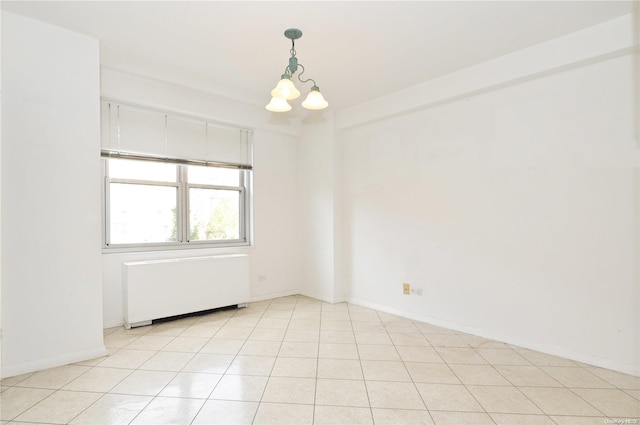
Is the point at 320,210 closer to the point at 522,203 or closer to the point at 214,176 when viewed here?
the point at 214,176

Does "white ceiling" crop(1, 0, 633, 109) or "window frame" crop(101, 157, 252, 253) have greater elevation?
"white ceiling" crop(1, 0, 633, 109)

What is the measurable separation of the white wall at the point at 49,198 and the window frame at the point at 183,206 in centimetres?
89

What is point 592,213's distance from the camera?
108 inches

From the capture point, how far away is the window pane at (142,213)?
3.73m

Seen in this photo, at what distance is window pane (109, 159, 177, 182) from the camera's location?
147 inches

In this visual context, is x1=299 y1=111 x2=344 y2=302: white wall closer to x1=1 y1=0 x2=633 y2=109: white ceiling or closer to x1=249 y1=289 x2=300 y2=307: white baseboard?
x1=249 y1=289 x2=300 y2=307: white baseboard

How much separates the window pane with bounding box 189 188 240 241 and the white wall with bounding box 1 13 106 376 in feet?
4.98

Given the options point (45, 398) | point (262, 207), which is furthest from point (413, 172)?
point (45, 398)

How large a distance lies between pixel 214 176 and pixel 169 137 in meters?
0.77

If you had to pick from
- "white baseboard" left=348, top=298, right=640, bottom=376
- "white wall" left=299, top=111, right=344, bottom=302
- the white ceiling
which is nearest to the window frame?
"white wall" left=299, top=111, right=344, bottom=302

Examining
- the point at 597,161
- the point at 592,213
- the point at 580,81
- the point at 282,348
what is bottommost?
the point at 282,348

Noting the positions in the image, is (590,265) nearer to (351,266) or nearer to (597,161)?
(597,161)

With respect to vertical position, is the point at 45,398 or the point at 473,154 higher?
the point at 473,154

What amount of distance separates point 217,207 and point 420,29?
3.31 m
